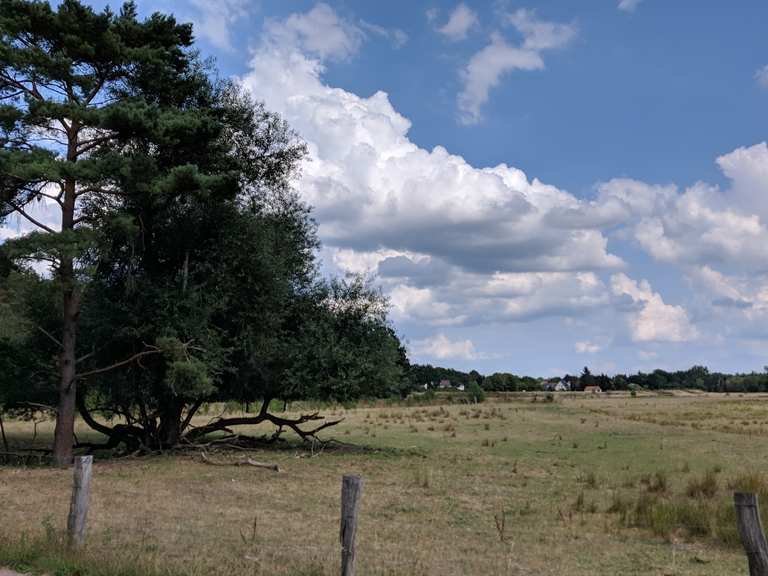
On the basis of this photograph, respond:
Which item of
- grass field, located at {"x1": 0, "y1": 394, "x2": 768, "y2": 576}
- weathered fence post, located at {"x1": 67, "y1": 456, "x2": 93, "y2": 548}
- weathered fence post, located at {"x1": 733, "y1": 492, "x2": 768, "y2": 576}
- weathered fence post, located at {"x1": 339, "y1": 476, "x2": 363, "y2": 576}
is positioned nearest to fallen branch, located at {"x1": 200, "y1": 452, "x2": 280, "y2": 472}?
grass field, located at {"x1": 0, "y1": 394, "x2": 768, "y2": 576}

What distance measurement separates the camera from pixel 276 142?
28.5 m

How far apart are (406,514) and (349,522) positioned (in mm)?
6491

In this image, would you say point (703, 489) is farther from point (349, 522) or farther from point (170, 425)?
point (170, 425)

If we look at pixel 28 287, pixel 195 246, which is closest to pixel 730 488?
pixel 195 246

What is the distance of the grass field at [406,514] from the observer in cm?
955

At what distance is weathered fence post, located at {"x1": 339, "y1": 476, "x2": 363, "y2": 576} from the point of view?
306 inches

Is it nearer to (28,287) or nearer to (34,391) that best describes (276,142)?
(28,287)

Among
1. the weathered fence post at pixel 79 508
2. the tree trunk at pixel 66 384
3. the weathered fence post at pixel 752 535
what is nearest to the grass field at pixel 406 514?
the weathered fence post at pixel 79 508

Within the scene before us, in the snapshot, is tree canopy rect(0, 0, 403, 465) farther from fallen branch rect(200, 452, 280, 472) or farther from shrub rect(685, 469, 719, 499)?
shrub rect(685, 469, 719, 499)

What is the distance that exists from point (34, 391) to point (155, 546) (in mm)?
17453

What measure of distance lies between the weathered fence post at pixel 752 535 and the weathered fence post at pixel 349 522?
160 inches

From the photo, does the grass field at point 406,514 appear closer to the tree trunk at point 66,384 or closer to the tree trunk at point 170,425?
the tree trunk at point 66,384

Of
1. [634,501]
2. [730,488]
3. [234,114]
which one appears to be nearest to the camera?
[634,501]

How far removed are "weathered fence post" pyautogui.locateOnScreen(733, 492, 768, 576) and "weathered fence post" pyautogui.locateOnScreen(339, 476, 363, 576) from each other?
160 inches
